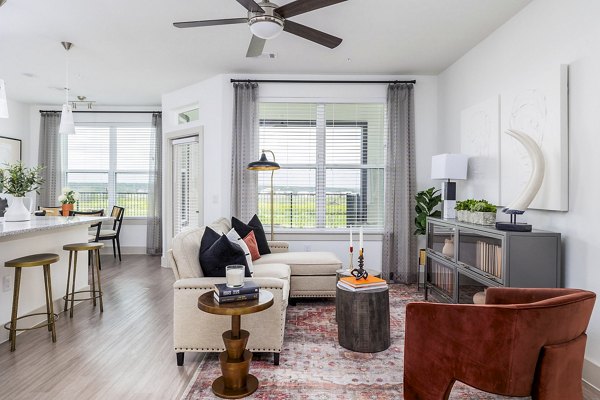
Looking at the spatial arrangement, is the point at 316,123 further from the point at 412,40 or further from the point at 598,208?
the point at 598,208

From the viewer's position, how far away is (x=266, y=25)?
7.89ft

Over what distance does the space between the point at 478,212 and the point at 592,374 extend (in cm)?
137

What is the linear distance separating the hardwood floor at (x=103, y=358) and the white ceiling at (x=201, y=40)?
293 cm

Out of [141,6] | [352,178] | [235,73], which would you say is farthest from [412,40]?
[141,6]

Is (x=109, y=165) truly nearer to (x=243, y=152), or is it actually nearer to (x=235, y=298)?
(x=243, y=152)

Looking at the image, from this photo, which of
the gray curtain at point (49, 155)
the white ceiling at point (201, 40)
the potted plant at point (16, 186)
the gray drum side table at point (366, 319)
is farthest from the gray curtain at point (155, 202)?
the gray drum side table at point (366, 319)

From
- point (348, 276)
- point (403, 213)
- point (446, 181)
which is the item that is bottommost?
point (348, 276)

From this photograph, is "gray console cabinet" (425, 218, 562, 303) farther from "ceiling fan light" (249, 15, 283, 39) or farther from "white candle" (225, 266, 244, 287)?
"ceiling fan light" (249, 15, 283, 39)

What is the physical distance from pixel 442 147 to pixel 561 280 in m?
2.61

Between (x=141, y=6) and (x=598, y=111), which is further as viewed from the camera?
(x=141, y=6)

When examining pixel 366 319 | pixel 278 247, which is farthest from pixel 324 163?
pixel 366 319

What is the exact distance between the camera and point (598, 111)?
2.37 meters

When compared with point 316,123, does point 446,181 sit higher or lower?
A: lower

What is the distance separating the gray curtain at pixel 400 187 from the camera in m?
4.94
